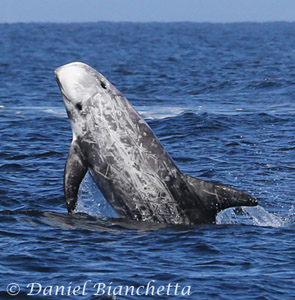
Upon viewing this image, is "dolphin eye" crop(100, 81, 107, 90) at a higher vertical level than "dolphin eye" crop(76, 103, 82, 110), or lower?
higher

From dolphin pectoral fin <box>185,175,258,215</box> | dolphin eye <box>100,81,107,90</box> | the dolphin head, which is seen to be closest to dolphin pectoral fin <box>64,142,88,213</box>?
the dolphin head

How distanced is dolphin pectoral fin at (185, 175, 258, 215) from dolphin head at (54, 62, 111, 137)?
2.11m

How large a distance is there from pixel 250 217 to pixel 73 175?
3526mm

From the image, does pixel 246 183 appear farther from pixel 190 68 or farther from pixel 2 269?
pixel 190 68

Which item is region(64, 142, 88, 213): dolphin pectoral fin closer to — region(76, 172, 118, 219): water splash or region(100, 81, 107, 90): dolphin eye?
region(76, 172, 118, 219): water splash

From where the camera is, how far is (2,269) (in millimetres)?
11445

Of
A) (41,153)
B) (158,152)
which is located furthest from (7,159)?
(158,152)

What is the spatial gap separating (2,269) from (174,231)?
300 cm

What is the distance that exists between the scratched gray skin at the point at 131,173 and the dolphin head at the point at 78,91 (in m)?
0.02

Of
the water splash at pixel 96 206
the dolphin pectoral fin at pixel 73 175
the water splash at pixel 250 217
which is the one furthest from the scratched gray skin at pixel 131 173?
the water splash at pixel 250 217

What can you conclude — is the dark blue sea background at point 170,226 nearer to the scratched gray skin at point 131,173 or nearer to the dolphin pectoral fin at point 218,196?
the scratched gray skin at point 131,173

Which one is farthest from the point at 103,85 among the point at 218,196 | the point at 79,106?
the point at 218,196

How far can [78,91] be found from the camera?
543 inches

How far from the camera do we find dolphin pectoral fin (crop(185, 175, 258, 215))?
506 inches
